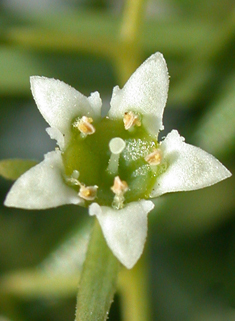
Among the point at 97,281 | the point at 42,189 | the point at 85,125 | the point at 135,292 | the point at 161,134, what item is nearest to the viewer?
the point at 42,189

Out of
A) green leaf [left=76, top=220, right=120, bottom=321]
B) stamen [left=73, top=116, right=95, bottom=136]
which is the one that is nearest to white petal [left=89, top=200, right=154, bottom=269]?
green leaf [left=76, top=220, right=120, bottom=321]

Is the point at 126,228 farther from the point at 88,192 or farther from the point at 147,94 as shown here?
the point at 147,94

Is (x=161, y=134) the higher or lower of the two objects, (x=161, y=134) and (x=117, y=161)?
the higher

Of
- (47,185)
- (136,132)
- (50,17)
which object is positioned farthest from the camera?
(50,17)

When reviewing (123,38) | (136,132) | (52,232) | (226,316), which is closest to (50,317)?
(52,232)

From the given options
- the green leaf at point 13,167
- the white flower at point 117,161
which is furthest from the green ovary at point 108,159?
the green leaf at point 13,167

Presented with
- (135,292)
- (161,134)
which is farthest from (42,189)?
(161,134)

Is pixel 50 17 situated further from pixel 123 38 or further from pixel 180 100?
pixel 180 100
